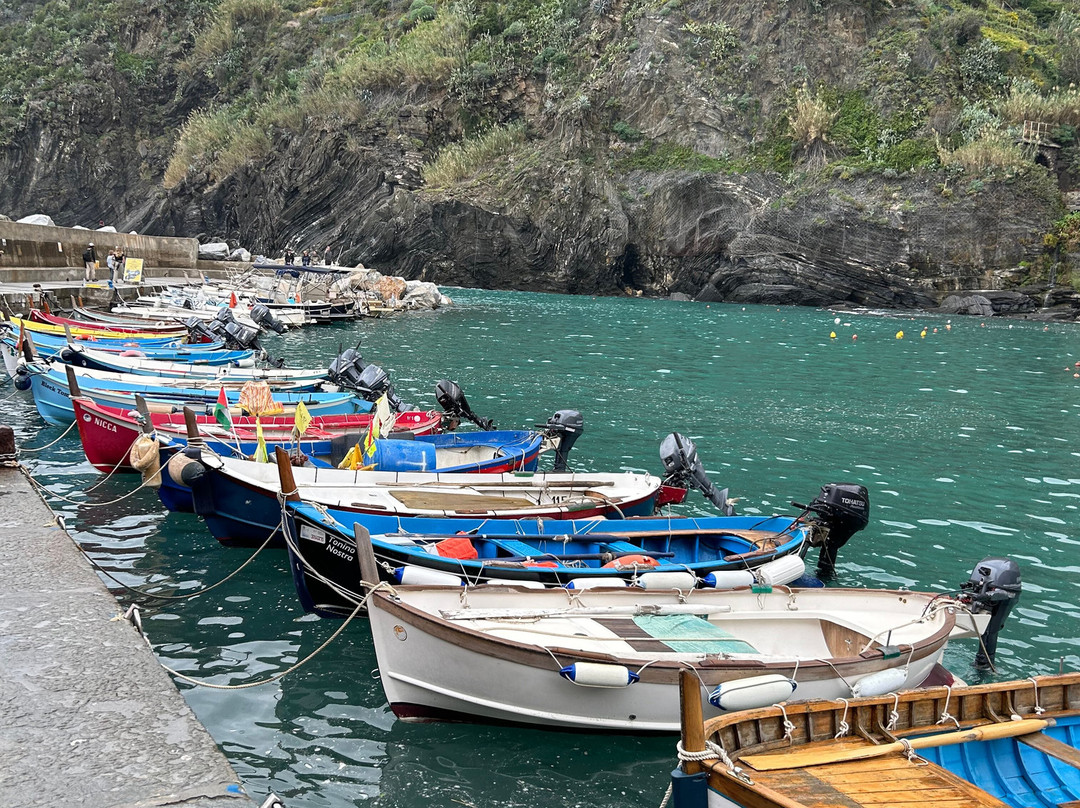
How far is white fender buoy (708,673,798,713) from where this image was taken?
5801 millimetres

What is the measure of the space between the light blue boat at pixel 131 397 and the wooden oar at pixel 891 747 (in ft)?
43.1

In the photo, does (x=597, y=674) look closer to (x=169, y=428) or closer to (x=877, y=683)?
(x=877, y=683)

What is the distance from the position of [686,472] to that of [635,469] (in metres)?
3.00

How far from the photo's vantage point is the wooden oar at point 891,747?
446 cm

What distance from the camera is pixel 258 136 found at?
68625 mm

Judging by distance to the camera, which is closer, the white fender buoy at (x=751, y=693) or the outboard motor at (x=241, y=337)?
the white fender buoy at (x=751, y=693)

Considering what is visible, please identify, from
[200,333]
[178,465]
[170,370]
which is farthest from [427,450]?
[200,333]

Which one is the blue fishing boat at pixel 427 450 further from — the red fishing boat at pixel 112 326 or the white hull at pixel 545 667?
the red fishing boat at pixel 112 326

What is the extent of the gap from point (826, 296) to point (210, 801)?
52.5m

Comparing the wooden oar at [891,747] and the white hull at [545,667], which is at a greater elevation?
the wooden oar at [891,747]

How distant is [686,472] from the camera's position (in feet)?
38.4

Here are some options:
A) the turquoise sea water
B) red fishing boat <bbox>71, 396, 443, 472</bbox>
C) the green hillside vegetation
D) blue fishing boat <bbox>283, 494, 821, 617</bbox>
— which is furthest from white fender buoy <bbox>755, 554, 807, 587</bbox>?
the green hillside vegetation

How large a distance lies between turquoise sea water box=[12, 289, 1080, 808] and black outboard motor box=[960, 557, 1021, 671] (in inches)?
9.3

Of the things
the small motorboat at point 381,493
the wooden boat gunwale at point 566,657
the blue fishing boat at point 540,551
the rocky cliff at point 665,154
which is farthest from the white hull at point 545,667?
the rocky cliff at point 665,154
